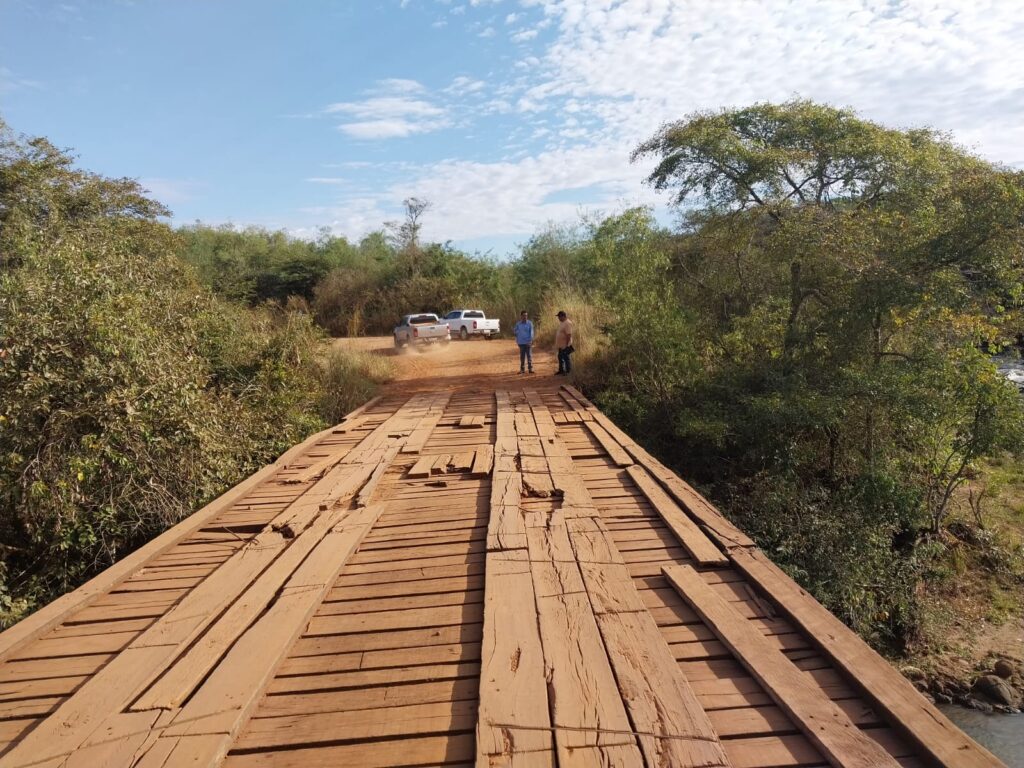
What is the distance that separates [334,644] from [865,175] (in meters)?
12.4

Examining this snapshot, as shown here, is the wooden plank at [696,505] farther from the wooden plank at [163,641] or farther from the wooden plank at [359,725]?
the wooden plank at [163,641]

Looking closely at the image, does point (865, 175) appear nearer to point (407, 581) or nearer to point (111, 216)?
point (407, 581)

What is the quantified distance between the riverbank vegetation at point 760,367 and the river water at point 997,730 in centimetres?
96

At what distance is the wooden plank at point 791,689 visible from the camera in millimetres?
2311

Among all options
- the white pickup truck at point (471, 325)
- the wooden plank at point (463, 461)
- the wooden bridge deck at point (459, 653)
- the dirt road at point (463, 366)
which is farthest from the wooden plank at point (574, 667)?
the white pickup truck at point (471, 325)

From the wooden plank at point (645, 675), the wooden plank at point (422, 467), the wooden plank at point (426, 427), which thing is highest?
the wooden plank at point (426, 427)

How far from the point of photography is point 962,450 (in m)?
8.90

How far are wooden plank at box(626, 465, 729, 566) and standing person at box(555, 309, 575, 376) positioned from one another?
860 centimetres

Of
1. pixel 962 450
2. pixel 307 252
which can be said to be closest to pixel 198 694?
pixel 962 450

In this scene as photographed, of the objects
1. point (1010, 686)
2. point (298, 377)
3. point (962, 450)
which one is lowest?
point (1010, 686)

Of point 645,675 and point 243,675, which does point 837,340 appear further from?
point 243,675

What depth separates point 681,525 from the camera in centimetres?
459

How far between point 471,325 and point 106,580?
74.1ft

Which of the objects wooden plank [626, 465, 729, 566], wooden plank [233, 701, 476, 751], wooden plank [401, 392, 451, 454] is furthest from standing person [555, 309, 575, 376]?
wooden plank [233, 701, 476, 751]
